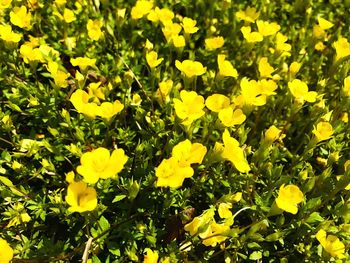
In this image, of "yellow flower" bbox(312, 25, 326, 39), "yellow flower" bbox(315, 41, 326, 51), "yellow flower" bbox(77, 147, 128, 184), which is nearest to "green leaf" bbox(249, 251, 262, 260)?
"yellow flower" bbox(77, 147, 128, 184)

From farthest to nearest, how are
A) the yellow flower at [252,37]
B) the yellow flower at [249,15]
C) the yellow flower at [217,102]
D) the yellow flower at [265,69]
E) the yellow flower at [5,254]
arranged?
the yellow flower at [249,15], the yellow flower at [252,37], the yellow flower at [265,69], the yellow flower at [217,102], the yellow flower at [5,254]

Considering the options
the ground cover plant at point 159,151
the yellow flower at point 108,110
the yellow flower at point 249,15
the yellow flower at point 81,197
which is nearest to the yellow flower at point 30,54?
the ground cover plant at point 159,151

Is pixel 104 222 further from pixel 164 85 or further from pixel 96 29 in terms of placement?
pixel 96 29

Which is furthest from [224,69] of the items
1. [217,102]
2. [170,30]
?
[170,30]

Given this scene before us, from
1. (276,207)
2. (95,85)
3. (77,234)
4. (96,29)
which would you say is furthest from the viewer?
(96,29)

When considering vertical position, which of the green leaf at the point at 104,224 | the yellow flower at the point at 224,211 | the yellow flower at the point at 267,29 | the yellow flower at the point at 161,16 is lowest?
the green leaf at the point at 104,224

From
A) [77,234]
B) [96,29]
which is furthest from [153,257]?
[96,29]

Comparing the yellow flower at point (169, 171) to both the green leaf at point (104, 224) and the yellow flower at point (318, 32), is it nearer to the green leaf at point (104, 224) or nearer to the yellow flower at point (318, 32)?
the green leaf at point (104, 224)
